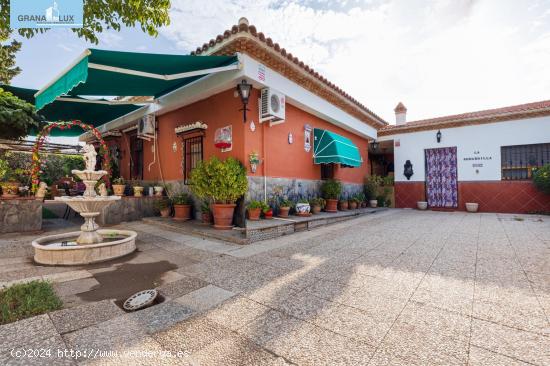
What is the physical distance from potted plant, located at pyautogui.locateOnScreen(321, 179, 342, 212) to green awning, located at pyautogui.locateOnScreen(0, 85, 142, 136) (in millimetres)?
7928

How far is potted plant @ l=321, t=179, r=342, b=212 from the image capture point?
8930 mm

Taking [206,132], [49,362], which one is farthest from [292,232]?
[49,362]

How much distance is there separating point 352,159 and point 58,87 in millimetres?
8451

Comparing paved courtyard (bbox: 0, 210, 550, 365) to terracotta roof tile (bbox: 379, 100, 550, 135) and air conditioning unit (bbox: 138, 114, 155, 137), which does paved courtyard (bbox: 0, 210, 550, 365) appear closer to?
air conditioning unit (bbox: 138, 114, 155, 137)

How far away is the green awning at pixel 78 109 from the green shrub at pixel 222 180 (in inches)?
195

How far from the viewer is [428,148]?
12.2 metres

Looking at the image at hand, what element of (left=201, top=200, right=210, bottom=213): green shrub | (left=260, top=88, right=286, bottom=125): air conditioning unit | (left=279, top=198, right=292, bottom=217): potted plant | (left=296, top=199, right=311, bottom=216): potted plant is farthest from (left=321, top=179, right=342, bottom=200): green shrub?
(left=201, top=200, right=210, bottom=213): green shrub

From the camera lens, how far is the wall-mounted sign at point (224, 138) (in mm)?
6664

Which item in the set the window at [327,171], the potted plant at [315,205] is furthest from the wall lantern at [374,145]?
the potted plant at [315,205]

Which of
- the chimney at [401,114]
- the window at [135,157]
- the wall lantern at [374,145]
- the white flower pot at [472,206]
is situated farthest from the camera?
the wall lantern at [374,145]

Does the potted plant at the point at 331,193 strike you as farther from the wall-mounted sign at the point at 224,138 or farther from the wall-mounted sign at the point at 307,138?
the wall-mounted sign at the point at 224,138

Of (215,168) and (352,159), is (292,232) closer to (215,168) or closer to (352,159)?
(215,168)

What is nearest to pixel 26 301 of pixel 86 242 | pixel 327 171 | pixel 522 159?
pixel 86 242

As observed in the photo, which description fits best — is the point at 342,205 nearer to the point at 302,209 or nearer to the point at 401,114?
the point at 302,209
